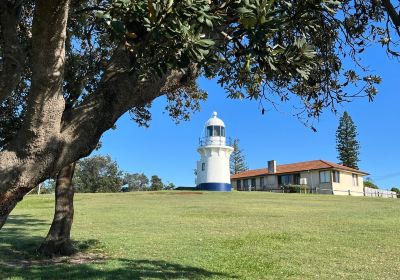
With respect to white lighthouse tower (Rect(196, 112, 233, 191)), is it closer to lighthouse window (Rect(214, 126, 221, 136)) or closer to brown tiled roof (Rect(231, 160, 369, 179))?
lighthouse window (Rect(214, 126, 221, 136))

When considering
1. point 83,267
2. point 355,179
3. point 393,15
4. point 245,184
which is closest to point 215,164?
point 245,184

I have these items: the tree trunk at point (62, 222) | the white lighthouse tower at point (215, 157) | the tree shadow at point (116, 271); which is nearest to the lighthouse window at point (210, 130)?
the white lighthouse tower at point (215, 157)

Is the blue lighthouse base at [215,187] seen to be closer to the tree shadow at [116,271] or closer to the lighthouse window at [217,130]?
the lighthouse window at [217,130]

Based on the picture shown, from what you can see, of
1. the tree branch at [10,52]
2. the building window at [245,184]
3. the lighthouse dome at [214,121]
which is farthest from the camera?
the building window at [245,184]

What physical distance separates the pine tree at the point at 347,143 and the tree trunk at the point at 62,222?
7514cm

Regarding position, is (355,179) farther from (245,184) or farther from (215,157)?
(215,157)

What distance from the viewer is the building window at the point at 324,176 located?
62.3 metres

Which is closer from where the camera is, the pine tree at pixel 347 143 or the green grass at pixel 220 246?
the green grass at pixel 220 246

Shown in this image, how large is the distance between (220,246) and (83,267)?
4.55m

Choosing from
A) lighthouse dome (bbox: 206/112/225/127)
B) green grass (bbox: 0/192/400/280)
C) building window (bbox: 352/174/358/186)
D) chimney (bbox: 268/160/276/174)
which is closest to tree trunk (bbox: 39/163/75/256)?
green grass (bbox: 0/192/400/280)

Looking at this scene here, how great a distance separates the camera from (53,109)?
526cm

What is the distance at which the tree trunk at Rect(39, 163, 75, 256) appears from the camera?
12984 millimetres

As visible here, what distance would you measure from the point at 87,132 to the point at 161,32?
7.32 feet

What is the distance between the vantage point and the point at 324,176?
63.0m
